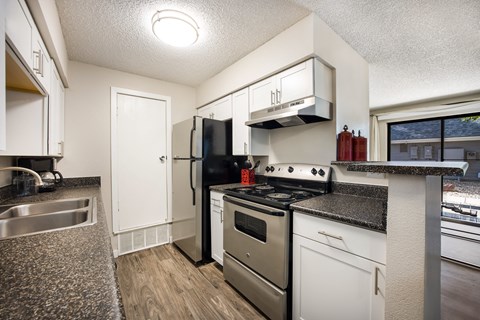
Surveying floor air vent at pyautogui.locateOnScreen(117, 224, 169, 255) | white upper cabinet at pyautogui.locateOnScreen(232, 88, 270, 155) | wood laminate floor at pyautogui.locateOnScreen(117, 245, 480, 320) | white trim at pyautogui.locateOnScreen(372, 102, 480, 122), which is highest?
white trim at pyautogui.locateOnScreen(372, 102, 480, 122)

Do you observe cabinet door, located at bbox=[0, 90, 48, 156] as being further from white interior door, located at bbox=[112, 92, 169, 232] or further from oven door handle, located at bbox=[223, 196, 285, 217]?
oven door handle, located at bbox=[223, 196, 285, 217]

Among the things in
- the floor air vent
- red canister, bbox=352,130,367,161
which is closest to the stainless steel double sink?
the floor air vent

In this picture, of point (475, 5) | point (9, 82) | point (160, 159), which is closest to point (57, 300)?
point (9, 82)

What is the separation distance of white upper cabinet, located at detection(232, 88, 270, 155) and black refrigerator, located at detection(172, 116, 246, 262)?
0.58 ft

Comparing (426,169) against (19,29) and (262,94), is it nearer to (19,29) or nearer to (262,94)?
(262,94)

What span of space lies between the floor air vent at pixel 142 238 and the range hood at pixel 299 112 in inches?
78.8

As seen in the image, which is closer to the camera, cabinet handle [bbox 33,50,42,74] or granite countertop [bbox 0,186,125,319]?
granite countertop [bbox 0,186,125,319]

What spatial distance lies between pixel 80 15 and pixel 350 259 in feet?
8.57

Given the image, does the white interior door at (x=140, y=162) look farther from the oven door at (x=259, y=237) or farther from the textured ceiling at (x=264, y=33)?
the oven door at (x=259, y=237)

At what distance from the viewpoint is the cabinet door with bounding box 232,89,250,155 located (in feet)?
7.47

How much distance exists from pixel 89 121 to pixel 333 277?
2.90m

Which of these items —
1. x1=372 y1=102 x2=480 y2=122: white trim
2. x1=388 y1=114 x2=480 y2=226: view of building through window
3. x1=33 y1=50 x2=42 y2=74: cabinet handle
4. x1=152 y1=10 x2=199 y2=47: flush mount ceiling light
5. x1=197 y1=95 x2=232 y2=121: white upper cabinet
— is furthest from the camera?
x1=372 y1=102 x2=480 y2=122: white trim

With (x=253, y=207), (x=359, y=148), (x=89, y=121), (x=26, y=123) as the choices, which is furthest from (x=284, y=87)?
(x=89, y=121)

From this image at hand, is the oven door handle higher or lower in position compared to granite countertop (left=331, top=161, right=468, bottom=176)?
lower
